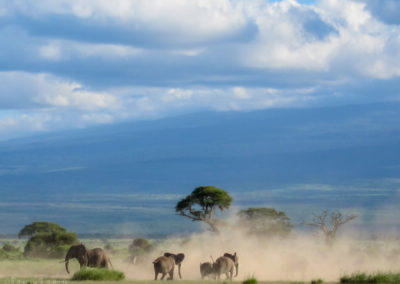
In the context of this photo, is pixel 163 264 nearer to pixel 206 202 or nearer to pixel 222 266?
pixel 222 266

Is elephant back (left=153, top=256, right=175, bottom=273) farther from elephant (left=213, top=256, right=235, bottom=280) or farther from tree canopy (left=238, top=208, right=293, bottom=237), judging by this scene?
tree canopy (left=238, top=208, right=293, bottom=237)

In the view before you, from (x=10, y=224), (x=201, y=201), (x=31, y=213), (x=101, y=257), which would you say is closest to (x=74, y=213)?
(x=31, y=213)

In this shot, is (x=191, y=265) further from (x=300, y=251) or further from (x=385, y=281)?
(x=385, y=281)

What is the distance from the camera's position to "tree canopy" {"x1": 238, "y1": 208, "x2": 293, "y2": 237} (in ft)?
207

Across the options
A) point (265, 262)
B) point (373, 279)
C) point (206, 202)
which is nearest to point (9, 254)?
point (206, 202)

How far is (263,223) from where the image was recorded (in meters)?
63.7

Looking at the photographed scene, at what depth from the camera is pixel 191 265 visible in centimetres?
4525

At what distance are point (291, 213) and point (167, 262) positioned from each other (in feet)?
455

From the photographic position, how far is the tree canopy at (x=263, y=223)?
6306 centimetres

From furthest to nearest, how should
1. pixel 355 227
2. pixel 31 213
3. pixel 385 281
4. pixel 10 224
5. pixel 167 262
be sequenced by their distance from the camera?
pixel 31 213 → pixel 10 224 → pixel 355 227 → pixel 167 262 → pixel 385 281

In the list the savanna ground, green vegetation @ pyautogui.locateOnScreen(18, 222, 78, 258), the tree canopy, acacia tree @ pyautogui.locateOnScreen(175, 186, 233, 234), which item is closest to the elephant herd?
the savanna ground

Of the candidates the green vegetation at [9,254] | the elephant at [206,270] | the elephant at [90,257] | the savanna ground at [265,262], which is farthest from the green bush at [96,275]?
the green vegetation at [9,254]

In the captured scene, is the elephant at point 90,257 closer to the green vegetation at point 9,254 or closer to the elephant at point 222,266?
the elephant at point 222,266

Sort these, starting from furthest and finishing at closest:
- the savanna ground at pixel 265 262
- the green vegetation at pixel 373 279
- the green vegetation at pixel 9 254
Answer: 1. the green vegetation at pixel 9 254
2. the savanna ground at pixel 265 262
3. the green vegetation at pixel 373 279
